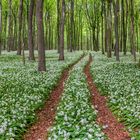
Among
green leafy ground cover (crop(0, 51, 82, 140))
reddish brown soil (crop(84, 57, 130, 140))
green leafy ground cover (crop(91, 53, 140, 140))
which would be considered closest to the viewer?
reddish brown soil (crop(84, 57, 130, 140))

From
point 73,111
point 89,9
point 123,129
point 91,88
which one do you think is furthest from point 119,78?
point 89,9

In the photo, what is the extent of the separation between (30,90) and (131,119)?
740cm

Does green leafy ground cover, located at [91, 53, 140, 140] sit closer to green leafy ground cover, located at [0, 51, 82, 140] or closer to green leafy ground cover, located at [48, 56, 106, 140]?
green leafy ground cover, located at [48, 56, 106, 140]

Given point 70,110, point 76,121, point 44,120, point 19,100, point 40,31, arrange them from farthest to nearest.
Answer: point 40,31
point 19,100
point 70,110
point 44,120
point 76,121

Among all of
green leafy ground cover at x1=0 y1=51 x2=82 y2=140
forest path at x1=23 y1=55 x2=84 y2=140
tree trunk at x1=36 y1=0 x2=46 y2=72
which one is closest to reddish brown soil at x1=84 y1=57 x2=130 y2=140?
forest path at x1=23 y1=55 x2=84 y2=140

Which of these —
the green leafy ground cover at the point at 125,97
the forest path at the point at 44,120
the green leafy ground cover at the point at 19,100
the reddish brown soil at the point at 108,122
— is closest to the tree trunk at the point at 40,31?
the green leafy ground cover at the point at 19,100

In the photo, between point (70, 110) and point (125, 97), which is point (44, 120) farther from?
point (125, 97)

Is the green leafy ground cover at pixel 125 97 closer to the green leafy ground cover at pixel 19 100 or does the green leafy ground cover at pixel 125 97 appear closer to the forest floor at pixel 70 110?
the forest floor at pixel 70 110

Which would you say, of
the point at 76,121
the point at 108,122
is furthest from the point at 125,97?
the point at 76,121

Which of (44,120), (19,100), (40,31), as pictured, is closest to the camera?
(44,120)

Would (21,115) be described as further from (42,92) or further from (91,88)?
(91,88)

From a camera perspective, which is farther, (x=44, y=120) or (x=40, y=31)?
(x=40, y=31)

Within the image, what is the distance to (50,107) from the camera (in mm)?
14789

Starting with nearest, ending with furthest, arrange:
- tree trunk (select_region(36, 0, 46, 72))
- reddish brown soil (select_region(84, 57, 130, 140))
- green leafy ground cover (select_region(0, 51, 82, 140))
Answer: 1. reddish brown soil (select_region(84, 57, 130, 140))
2. green leafy ground cover (select_region(0, 51, 82, 140))
3. tree trunk (select_region(36, 0, 46, 72))
